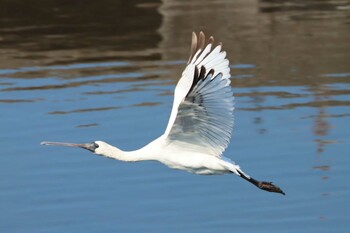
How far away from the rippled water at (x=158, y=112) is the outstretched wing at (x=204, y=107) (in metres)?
1.46

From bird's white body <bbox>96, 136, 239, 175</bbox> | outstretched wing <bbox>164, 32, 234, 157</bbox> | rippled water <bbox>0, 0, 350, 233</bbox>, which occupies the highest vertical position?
outstretched wing <bbox>164, 32, 234, 157</bbox>

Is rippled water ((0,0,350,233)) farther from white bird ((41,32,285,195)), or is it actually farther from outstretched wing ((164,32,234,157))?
outstretched wing ((164,32,234,157))

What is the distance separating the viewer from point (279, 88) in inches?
638

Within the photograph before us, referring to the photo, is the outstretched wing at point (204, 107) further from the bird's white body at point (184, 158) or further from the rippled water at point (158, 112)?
the rippled water at point (158, 112)

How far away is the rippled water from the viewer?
1170 centimetres

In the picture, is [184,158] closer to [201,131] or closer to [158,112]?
[201,131]

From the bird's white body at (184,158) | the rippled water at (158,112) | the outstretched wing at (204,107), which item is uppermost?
the outstretched wing at (204,107)

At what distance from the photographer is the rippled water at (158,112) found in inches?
460

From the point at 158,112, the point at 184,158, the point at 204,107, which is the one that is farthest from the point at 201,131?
the point at 158,112

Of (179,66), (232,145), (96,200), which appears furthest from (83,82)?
(96,200)

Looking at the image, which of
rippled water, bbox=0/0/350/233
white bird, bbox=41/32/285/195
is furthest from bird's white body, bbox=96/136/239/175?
rippled water, bbox=0/0/350/233

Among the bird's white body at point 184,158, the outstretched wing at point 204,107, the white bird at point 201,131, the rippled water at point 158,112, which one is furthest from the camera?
the rippled water at point 158,112

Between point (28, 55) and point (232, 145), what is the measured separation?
5756mm

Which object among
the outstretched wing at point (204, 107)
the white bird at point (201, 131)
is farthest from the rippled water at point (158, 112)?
the outstretched wing at point (204, 107)
